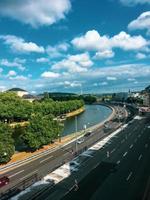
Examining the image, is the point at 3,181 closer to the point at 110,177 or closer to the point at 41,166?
the point at 41,166

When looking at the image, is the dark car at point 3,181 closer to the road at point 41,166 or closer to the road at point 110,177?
the road at point 41,166

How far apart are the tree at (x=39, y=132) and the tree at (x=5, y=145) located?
25.5 feet

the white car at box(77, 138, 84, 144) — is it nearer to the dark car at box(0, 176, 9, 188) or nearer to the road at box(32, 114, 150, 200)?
the road at box(32, 114, 150, 200)

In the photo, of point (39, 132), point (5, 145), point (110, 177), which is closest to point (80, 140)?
point (39, 132)

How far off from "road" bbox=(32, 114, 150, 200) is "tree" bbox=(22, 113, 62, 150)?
17.3m

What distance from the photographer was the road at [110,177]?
45.7 m

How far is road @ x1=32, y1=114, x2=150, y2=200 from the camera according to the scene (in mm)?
45709

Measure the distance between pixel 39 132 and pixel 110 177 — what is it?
34502mm

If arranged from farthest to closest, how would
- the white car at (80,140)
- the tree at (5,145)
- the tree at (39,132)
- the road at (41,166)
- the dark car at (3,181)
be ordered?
the white car at (80,140)
the tree at (39,132)
the tree at (5,145)
the road at (41,166)
the dark car at (3,181)

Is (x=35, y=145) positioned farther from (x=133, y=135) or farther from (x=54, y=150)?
(x=133, y=135)

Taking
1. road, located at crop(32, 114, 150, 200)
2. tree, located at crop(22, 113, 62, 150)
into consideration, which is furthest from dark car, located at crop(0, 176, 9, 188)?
tree, located at crop(22, 113, 62, 150)

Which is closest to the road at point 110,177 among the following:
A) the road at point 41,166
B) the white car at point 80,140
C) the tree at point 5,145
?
the road at point 41,166

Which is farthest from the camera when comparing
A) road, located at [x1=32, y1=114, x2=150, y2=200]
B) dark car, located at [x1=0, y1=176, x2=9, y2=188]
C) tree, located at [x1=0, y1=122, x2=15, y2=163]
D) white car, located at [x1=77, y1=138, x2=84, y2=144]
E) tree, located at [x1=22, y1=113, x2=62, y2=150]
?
white car, located at [x1=77, y1=138, x2=84, y2=144]

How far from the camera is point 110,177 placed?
175ft
